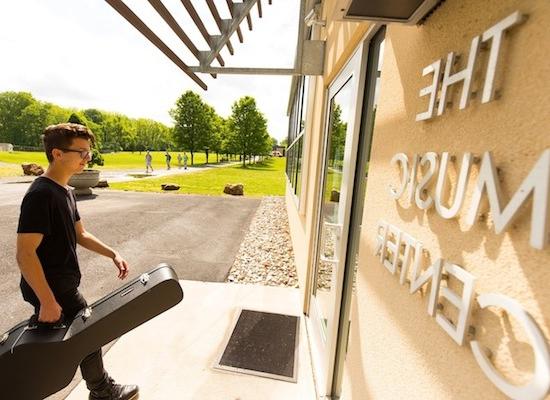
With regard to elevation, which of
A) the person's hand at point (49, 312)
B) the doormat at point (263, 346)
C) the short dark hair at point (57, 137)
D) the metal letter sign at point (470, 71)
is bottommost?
the doormat at point (263, 346)

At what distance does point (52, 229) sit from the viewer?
6.45 ft

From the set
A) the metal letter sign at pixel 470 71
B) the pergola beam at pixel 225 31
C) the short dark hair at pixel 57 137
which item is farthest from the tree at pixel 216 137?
the metal letter sign at pixel 470 71

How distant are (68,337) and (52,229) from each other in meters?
0.75

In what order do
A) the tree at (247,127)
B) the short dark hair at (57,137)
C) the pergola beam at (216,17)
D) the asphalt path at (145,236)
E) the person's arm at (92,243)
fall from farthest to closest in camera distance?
the tree at (247,127)
the asphalt path at (145,236)
the pergola beam at (216,17)
the person's arm at (92,243)
the short dark hair at (57,137)

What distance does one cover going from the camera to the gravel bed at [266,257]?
4949 mm

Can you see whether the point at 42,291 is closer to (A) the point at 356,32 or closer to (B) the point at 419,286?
(B) the point at 419,286

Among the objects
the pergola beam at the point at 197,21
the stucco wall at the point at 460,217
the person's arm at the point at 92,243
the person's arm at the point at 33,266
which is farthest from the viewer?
the pergola beam at the point at 197,21

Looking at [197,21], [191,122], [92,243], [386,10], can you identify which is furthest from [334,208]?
[191,122]

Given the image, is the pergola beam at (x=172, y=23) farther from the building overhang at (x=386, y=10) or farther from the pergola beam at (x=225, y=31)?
the building overhang at (x=386, y=10)

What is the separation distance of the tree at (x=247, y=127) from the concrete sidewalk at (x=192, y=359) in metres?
32.3

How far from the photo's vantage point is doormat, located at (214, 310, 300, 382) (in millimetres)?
2789

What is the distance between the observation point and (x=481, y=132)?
791 millimetres

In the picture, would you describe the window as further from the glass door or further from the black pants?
the black pants

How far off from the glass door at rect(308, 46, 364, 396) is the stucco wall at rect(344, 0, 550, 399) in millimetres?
510
